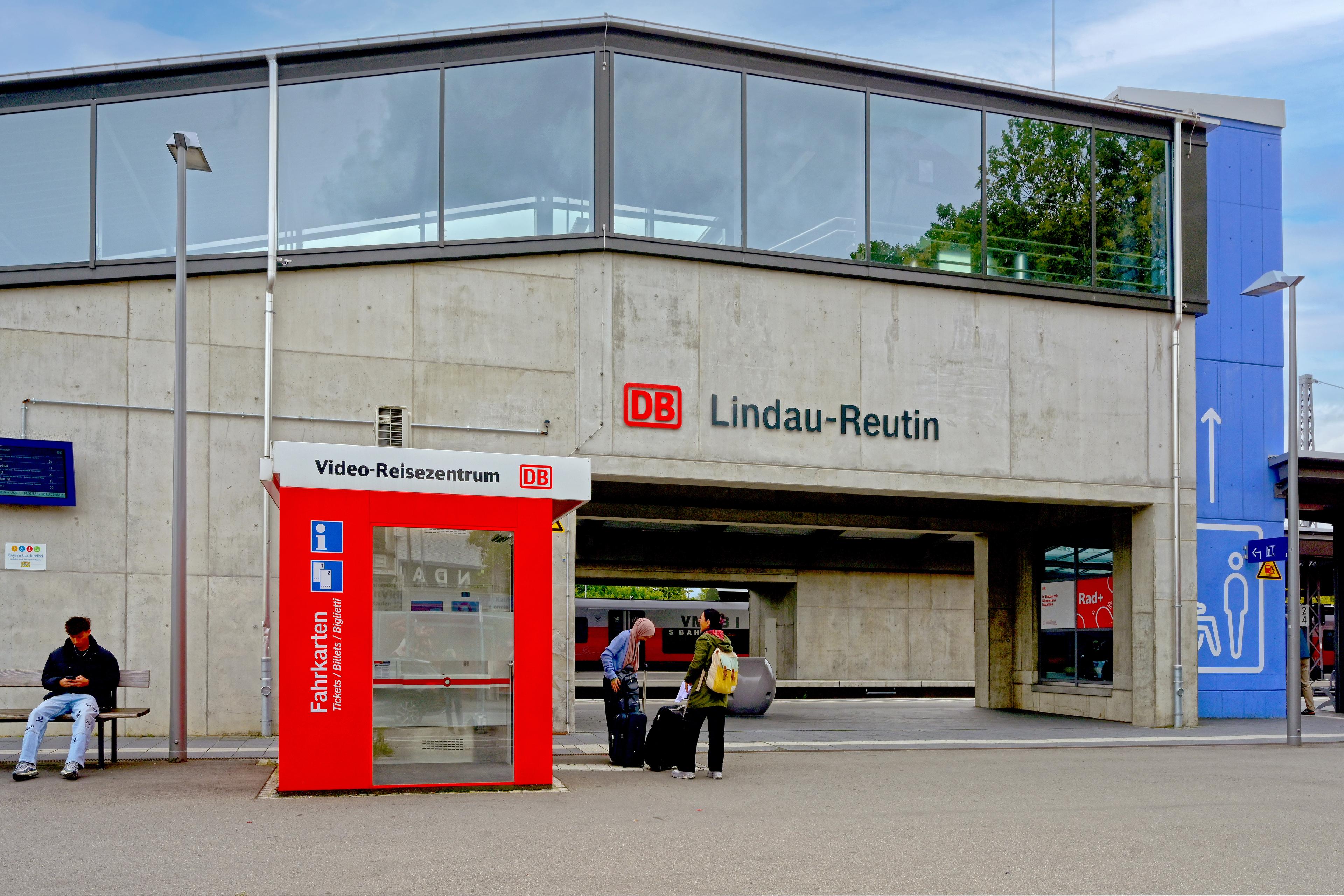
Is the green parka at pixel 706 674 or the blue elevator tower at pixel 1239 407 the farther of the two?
the blue elevator tower at pixel 1239 407

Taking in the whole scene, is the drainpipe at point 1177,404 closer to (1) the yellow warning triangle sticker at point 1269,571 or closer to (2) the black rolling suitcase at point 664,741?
(1) the yellow warning triangle sticker at point 1269,571

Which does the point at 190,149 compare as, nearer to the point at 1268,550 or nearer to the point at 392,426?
the point at 392,426

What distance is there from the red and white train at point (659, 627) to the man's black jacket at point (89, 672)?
2413 centimetres

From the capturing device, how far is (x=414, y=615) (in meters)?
9.97

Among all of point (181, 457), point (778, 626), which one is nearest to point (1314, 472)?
point (778, 626)

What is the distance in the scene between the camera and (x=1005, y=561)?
21.9 m

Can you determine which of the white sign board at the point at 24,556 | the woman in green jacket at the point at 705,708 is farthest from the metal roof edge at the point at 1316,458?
the white sign board at the point at 24,556

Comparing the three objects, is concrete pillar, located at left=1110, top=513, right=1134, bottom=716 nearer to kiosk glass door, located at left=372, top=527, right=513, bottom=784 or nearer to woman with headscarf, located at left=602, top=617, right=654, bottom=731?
woman with headscarf, located at left=602, top=617, right=654, bottom=731

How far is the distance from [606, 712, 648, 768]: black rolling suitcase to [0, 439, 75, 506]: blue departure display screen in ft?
22.9

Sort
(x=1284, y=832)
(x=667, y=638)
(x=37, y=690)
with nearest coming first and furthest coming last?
(x=1284, y=832) < (x=37, y=690) < (x=667, y=638)

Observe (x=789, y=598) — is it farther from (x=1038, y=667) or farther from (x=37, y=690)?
(x=37, y=690)

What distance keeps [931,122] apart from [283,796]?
1315cm

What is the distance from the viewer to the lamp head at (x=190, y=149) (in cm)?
1197

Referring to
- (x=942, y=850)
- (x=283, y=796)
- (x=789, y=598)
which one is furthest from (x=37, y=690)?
(x=789, y=598)
